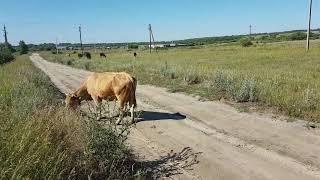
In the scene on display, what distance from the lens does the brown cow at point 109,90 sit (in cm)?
1224

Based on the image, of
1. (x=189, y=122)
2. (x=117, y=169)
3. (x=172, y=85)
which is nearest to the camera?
(x=117, y=169)

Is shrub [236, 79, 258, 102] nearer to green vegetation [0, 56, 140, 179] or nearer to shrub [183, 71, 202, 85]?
shrub [183, 71, 202, 85]

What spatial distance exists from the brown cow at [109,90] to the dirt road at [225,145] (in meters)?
0.85

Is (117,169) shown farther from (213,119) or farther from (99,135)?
(213,119)

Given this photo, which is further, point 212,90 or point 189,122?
point 212,90

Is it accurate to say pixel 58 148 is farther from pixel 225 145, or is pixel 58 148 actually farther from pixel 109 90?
pixel 109 90

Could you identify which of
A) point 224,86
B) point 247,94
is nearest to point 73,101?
point 247,94

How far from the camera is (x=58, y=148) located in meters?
6.13

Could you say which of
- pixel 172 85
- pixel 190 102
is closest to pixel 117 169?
pixel 190 102

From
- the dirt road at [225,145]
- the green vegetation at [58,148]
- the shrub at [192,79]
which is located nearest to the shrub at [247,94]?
the dirt road at [225,145]

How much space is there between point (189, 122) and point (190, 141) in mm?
2275

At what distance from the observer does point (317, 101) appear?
12914 mm

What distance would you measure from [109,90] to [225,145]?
4.44 meters

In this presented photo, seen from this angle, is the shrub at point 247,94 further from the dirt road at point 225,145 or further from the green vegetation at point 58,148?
the green vegetation at point 58,148
